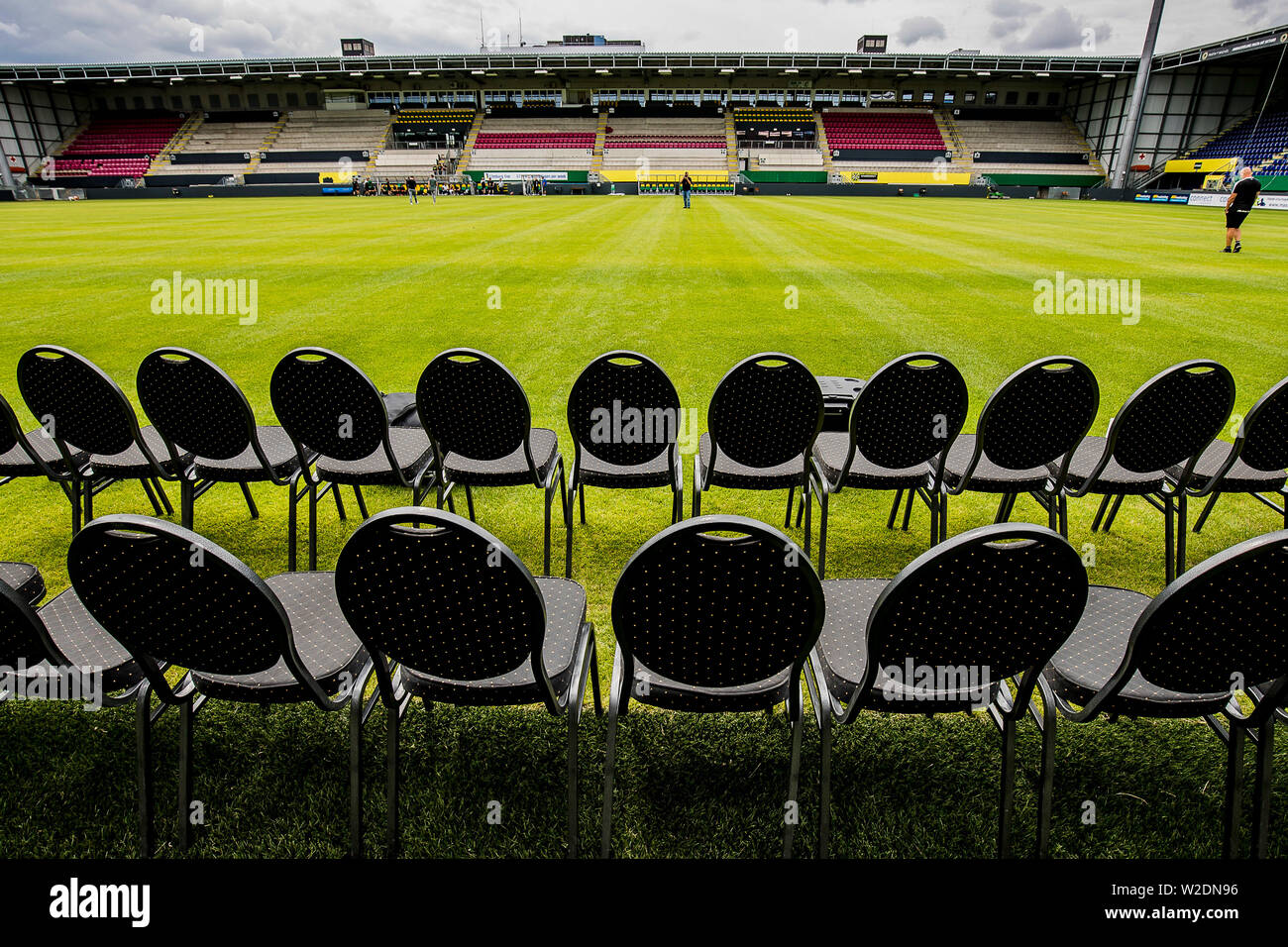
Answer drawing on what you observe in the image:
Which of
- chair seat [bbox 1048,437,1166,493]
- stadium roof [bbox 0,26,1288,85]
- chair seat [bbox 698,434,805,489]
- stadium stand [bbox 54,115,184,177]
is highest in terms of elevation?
stadium roof [bbox 0,26,1288,85]

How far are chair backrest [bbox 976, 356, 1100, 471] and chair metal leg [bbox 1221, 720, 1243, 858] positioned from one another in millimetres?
1423

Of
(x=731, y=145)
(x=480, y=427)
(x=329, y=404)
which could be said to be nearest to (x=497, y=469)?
(x=480, y=427)

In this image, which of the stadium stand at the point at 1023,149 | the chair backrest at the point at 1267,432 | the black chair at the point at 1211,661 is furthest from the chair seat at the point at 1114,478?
the stadium stand at the point at 1023,149

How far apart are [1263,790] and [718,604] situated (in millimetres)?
1748

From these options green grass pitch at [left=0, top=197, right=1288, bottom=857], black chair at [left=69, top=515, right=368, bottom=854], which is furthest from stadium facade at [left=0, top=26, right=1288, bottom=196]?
black chair at [left=69, top=515, right=368, bottom=854]

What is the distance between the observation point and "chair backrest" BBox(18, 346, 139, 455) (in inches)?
117

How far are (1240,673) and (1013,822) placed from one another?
810 millimetres

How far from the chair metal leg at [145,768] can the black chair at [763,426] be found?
2310 mm

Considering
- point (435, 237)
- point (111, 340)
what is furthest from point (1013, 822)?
point (435, 237)

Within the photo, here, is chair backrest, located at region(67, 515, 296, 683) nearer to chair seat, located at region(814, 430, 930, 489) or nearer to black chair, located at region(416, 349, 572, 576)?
black chair, located at region(416, 349, 572, 576)

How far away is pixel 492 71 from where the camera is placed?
50.9 metres

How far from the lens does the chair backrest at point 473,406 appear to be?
2.99 metres

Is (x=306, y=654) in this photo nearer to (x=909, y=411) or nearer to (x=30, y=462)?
(x=30, y=462)

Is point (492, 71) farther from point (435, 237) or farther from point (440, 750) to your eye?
point (440, 750)
